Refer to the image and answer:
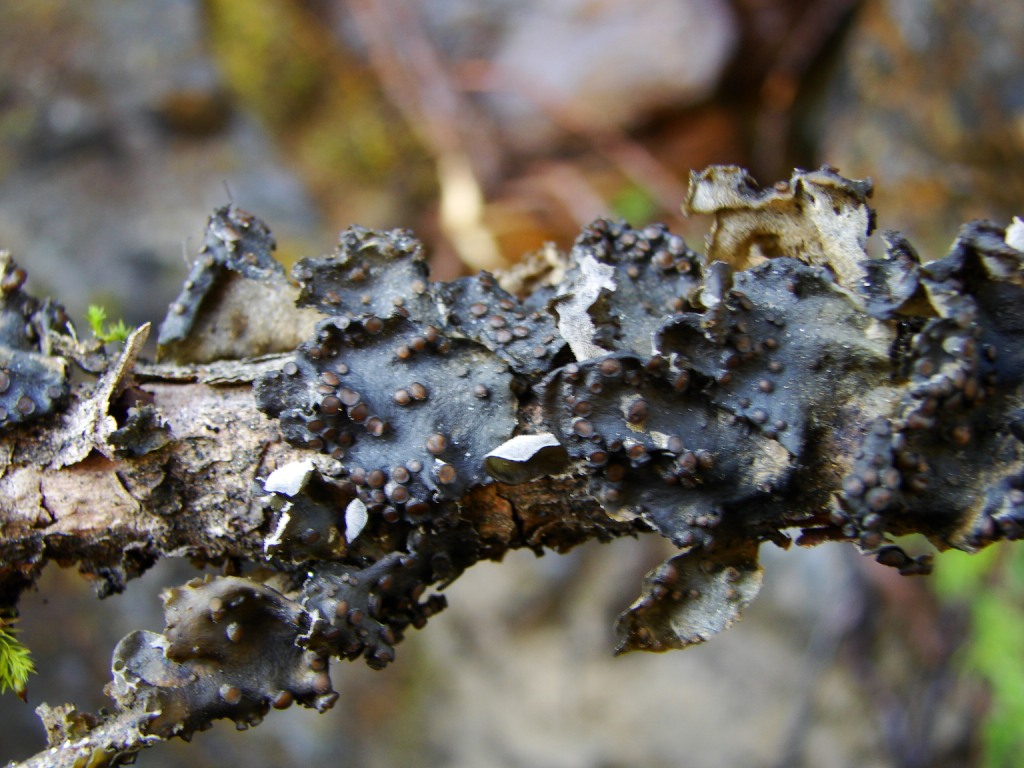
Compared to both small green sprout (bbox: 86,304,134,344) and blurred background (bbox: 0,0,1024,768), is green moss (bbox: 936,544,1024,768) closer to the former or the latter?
blurred background (bbox: 0,0,1024,768)

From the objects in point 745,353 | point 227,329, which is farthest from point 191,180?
point 745,353

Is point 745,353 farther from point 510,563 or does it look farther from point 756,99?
point 756,99


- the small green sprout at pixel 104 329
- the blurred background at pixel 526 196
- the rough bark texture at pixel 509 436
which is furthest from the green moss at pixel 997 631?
the small green sprout at pixel 104 329

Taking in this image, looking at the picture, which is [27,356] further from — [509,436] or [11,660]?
[509,436]

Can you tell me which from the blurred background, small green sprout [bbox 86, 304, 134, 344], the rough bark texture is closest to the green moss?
the blurred background

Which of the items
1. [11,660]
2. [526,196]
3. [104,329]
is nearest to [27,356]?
[104,329]

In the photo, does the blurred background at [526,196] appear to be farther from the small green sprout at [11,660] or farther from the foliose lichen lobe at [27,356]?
the small green sprout at [11,660]
